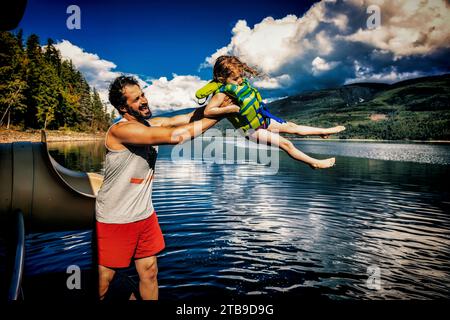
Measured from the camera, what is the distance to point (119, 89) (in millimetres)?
3736

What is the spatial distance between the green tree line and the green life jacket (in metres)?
49.7

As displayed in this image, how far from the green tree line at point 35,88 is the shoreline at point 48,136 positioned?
7.91ft

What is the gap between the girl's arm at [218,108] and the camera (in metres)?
3.89

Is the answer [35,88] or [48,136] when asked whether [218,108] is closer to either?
[35,88]

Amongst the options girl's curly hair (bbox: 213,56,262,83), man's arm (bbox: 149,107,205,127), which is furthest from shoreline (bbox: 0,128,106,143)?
girl's curly hair (bbox: 213,56,262,83)

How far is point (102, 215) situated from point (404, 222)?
11.5 metres

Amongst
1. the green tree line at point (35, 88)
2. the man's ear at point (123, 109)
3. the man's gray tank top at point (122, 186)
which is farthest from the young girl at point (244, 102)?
the green tree line at point (35, 88)

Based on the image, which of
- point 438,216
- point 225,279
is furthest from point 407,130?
point 225,279

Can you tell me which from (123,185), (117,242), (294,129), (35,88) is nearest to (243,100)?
(294,129)

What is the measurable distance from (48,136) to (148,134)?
82.3 meters

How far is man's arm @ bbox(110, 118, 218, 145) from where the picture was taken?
136 inches

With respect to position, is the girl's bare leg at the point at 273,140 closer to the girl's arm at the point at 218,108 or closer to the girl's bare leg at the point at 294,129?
the girl's bare leg at the point at 294,129

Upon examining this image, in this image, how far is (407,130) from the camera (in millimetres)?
166250
